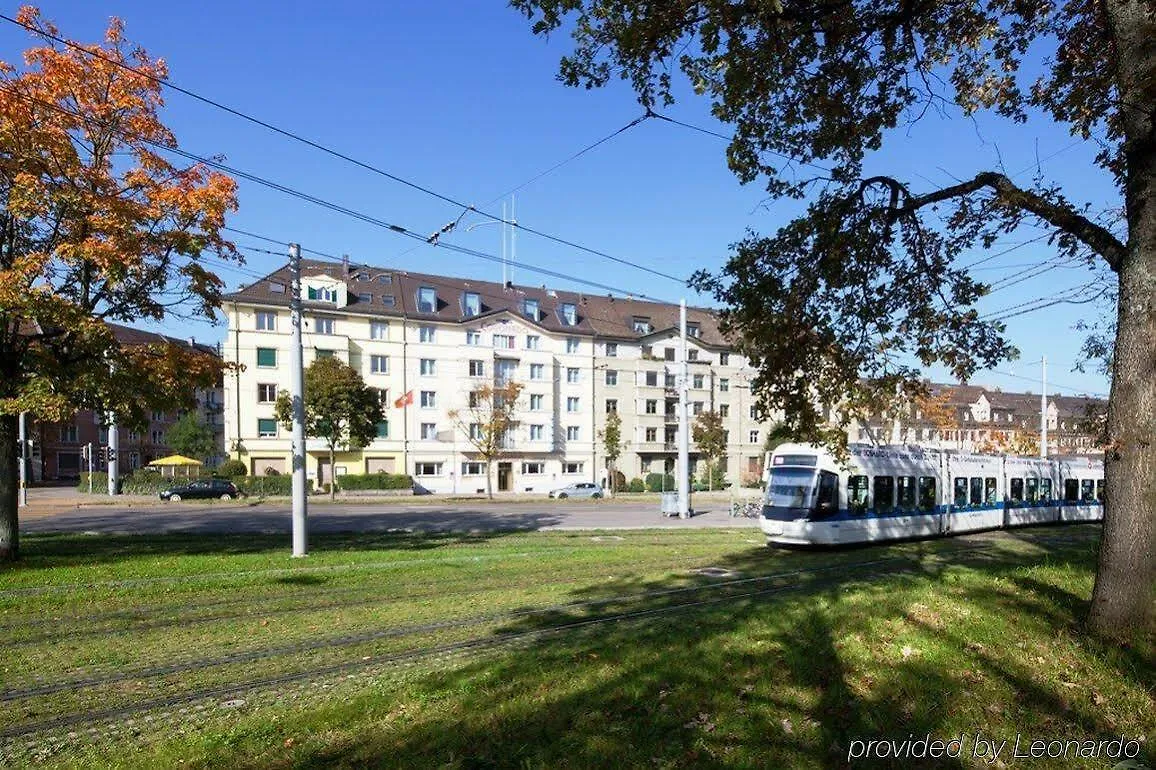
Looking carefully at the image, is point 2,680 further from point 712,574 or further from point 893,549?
point 893,549

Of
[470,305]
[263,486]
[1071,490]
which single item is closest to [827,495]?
[1071,490]

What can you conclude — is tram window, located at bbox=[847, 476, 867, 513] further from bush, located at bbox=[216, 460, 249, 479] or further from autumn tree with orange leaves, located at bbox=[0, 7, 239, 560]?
bush, located at bbox=[216, 460, 249, 479]

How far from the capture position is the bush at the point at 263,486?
157ft

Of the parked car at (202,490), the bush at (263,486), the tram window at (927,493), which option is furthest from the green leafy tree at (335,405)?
the tram window at (927,493)

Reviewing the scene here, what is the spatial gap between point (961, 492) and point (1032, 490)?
6.75m

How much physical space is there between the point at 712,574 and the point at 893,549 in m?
7.55

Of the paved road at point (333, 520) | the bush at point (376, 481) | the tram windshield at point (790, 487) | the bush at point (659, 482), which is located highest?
the tram windshield at point (790, 487)

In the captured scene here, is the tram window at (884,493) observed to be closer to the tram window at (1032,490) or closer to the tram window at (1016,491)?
the tram window at (1016,491)

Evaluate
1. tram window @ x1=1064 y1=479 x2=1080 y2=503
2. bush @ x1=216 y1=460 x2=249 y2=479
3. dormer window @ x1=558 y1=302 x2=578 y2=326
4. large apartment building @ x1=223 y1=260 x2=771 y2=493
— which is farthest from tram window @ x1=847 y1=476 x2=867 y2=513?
dormer window @ x1=558 y1=302 x2=578 y2=326

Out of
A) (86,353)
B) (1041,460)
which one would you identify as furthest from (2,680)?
(1041,460)

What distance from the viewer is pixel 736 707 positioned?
4.95 metres

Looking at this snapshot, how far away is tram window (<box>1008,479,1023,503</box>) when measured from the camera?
27.0 m

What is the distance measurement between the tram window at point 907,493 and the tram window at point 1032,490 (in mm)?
9487

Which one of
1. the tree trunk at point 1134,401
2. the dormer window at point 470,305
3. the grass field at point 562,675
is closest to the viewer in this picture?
the grass field at point 562,675
